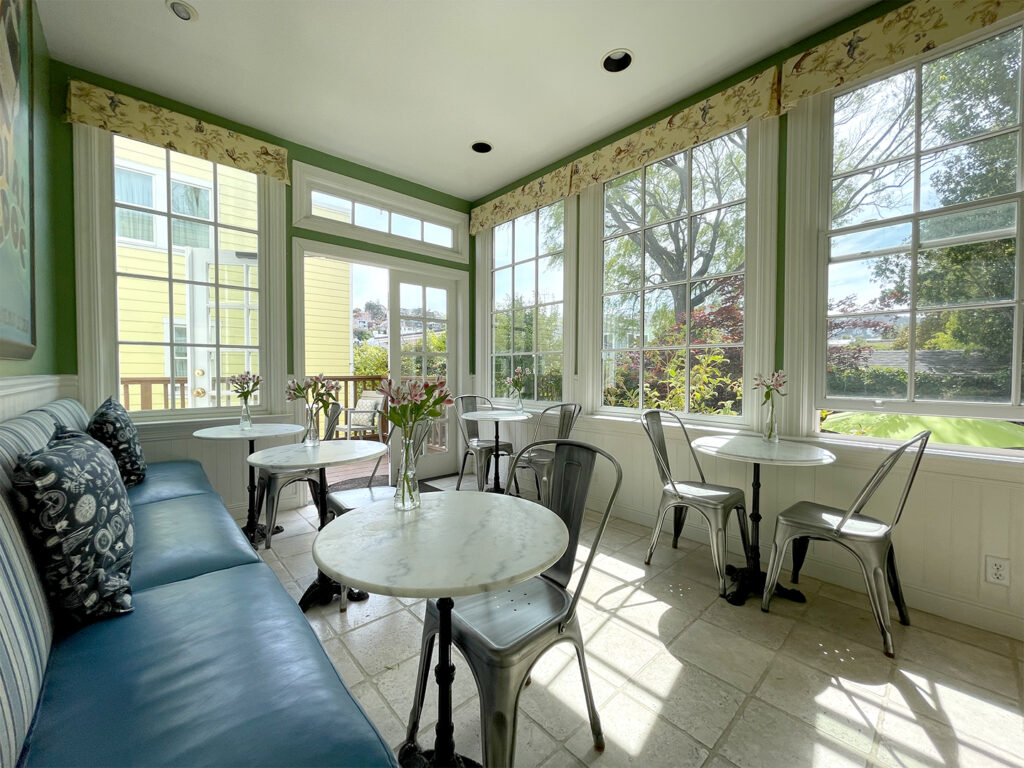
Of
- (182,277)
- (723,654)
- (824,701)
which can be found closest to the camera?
(824,701)

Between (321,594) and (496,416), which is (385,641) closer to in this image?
(321,594)

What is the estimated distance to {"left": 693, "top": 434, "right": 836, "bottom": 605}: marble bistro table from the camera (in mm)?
1964

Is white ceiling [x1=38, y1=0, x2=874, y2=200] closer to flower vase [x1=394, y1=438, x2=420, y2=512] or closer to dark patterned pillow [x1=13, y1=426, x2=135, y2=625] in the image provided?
flower vase [x1=394, y1=438, x2=420, y2=512]

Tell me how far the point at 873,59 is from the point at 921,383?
1.66m

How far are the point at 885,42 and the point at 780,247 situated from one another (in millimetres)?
1007

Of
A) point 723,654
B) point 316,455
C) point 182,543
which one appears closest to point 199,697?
point 182,543

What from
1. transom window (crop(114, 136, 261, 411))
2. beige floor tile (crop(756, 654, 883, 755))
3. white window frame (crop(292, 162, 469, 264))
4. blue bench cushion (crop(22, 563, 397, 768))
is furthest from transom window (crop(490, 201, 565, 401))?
blue bench cushion (crop(22, 563, 397, 768))

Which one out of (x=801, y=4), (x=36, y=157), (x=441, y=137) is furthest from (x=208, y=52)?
(x=801, y=4)

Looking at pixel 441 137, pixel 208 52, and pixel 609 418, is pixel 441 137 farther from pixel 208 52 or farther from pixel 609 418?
pixel 609 418

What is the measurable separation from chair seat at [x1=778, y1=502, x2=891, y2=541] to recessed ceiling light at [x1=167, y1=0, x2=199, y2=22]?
12.9 feet

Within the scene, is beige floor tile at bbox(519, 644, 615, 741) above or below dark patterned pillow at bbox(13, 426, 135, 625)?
below

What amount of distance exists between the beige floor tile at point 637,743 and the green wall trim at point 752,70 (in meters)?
3.38

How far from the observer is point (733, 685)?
4.97 feet

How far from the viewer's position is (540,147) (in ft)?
11.3
